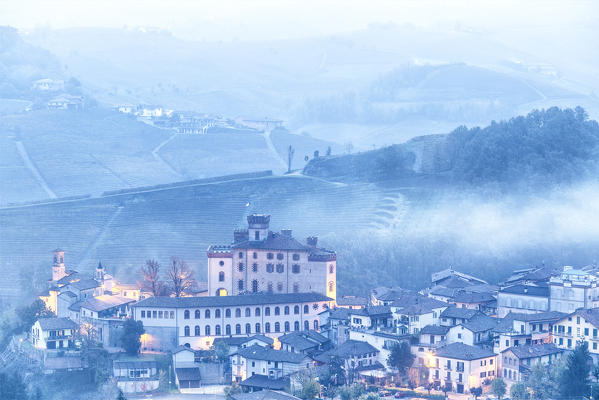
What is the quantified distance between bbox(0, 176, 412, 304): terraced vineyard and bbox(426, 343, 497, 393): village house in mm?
29629

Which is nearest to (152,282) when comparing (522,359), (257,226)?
(257,226)

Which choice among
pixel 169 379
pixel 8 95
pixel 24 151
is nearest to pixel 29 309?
pixel 169 379

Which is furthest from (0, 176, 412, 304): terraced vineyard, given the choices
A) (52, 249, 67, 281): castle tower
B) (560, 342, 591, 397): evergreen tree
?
(560, 342, 591, 397): evergreen tree

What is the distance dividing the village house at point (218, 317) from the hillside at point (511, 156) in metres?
31.4

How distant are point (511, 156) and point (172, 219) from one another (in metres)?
29.8

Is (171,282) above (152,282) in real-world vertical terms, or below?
below

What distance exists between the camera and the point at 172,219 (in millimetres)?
104188

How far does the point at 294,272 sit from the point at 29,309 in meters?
17.7

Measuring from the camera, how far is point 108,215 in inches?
4227

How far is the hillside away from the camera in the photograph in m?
100

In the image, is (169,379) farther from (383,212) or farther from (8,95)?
(8,95)

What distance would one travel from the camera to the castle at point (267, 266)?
78.2m

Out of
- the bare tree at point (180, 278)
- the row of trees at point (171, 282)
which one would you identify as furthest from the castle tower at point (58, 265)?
the bare tree at point (180, 278)

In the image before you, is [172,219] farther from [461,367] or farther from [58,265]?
[461,367]
